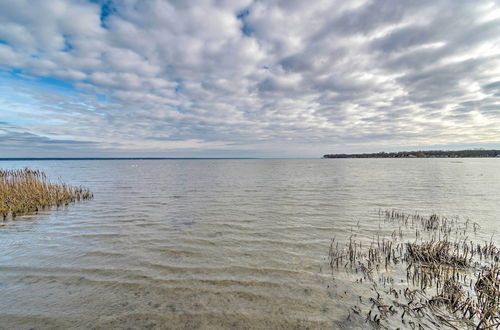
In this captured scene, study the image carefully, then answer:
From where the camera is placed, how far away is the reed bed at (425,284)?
5.37m

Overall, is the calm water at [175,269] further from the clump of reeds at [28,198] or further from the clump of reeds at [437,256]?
the clump of reeds at [437,256]

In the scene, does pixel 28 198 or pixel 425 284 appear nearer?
pixel 425 284

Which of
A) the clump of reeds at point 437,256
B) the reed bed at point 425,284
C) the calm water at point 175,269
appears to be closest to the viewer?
the reed bed at point 425,284

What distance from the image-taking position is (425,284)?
22.9ft

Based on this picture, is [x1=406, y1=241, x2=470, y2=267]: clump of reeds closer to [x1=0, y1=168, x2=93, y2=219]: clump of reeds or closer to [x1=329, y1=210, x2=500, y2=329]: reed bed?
[x1=329, y1=210, x2=500, y2=329]: reed bed

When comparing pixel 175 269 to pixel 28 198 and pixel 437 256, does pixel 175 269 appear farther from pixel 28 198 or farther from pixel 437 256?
pixel 28 198

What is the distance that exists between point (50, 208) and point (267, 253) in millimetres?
19021

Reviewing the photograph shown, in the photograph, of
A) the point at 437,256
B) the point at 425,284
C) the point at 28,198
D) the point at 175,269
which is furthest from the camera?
the point at 28,198

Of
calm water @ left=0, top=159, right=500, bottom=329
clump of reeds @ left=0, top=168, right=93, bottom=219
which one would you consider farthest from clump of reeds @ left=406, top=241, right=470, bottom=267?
clump of reeds @ left=0, top=168, right=93, bottom=219

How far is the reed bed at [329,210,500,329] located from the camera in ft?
17.6

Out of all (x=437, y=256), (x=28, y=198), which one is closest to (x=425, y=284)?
(x=437, y=256)

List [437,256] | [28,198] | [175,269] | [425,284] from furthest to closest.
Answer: [28,198] < [437,256] < [175,269] < [425,284]

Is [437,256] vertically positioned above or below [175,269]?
above

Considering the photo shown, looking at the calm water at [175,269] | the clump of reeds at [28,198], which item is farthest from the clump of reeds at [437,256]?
the clump of reeds at [28,198]
